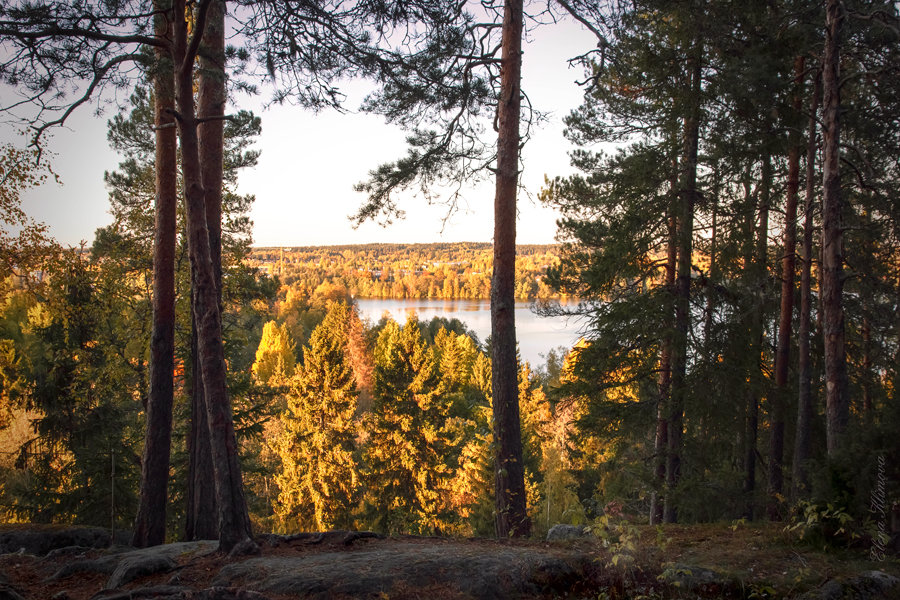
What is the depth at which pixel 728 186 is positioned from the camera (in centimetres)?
817

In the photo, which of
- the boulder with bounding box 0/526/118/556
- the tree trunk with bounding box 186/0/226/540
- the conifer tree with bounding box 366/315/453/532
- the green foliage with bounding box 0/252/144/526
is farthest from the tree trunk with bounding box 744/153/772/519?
the green foliage with bounding box 0/252/144/526

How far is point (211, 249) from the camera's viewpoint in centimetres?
620

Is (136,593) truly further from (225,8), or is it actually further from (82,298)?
(82,298)

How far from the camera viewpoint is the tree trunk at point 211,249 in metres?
6.05

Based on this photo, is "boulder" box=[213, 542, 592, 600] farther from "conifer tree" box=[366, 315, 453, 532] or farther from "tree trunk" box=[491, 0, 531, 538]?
"conifer tree" box=[366, 315, 453, 532]

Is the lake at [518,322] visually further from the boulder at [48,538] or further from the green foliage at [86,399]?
the green foliage at [86,399]

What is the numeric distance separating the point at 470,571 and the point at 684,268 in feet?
20.9

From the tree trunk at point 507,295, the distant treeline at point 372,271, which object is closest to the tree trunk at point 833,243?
the tree trunk at point 507,295

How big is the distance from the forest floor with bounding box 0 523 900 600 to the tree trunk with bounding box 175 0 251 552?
0.36m

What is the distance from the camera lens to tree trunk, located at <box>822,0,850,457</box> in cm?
553

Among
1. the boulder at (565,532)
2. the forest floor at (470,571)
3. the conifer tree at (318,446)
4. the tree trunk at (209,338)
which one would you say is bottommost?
the conifer tree at (318,446)

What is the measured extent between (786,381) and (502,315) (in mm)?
5817

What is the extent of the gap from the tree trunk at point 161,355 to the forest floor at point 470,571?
5.42 ft

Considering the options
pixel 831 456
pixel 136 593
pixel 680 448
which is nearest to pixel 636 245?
pixel 680 448
